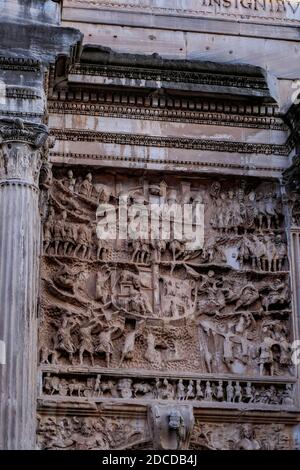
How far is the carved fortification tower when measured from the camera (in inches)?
589

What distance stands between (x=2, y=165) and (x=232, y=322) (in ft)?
11.7

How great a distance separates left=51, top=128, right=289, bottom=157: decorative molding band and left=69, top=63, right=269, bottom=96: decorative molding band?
73cm

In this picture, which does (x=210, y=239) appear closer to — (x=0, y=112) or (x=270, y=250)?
(x=270, y=250)

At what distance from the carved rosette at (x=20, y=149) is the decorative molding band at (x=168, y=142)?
1353 millimetres

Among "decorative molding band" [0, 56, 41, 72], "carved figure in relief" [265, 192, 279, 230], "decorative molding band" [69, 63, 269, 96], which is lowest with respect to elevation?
"carved figure in relief" [265, 192, 279, 230]

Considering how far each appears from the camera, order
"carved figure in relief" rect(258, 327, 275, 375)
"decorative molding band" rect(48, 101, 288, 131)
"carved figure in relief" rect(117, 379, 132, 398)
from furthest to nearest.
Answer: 1. "decorative molding band" rect(48, 101, 288, 131)
2. "carved figure in relief" rect(258, 327, 275, 375)
3. "carved figure in relief" rect(117, 379, 132, 398)

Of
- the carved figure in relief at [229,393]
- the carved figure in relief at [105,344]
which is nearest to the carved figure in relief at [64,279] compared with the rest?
the carved figure in relief at [105,344]

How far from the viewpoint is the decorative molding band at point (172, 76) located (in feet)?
53.1

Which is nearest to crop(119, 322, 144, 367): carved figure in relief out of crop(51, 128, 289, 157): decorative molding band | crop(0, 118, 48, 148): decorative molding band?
crop(51, 128, 289, 157): decorative molding band

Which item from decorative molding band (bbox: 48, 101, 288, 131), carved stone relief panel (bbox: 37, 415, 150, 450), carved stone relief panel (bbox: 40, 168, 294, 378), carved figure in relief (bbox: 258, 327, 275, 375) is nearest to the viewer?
carved stone relief panel (bbox: 37, 415, 150, 450)

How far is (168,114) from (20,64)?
233 centimetres

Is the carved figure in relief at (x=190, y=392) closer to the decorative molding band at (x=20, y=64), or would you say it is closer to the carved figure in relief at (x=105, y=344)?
the carved figure in relief at (x=105, y=344)

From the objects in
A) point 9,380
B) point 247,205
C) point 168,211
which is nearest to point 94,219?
point 168,211

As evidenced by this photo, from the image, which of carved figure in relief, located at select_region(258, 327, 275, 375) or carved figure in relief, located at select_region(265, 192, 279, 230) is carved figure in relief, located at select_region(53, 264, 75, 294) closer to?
carved figure in relief, located at select_region(258, 327, 275, 375)
